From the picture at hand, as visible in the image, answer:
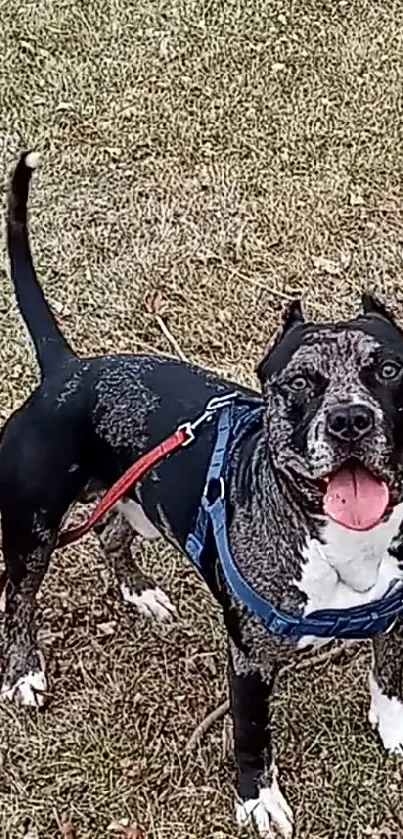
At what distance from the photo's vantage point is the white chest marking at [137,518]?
399 centimetres

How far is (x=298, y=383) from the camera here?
3082 millimetres

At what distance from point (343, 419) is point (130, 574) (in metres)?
1.56

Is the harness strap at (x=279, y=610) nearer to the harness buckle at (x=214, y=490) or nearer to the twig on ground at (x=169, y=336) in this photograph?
the harness buckle at (x=214, y=490)

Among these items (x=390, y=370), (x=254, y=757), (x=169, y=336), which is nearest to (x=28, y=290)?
(x=390, y=370)

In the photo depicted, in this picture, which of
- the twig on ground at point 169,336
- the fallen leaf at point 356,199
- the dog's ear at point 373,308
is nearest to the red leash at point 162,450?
the dog's ear at point 373,308

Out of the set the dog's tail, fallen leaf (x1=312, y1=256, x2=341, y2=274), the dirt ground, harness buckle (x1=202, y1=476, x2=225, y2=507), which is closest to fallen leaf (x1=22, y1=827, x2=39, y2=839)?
the dirt ground

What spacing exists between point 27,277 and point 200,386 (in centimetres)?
58

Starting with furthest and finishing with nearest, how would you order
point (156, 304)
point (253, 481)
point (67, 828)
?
point (156, 304) < point (67, 828) < point (253, 481)

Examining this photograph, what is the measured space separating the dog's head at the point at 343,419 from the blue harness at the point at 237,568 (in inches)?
13.0

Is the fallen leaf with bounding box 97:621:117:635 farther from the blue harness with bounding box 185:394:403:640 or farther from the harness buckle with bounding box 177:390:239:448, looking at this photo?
the harness buckle with bounding box 177:390:239:448

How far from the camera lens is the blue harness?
3285 mm

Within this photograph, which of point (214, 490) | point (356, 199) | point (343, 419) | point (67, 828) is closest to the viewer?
point (343, 419)

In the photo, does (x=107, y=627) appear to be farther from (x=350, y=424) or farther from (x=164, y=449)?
(x=350, y=424)

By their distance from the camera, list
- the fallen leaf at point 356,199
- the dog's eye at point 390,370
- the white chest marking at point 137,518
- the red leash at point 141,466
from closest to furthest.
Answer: the dog's eye at point 390,370
the red leash at point 141,466
the white chest marking at point 137,518
the fallen leaf at point 356,199
